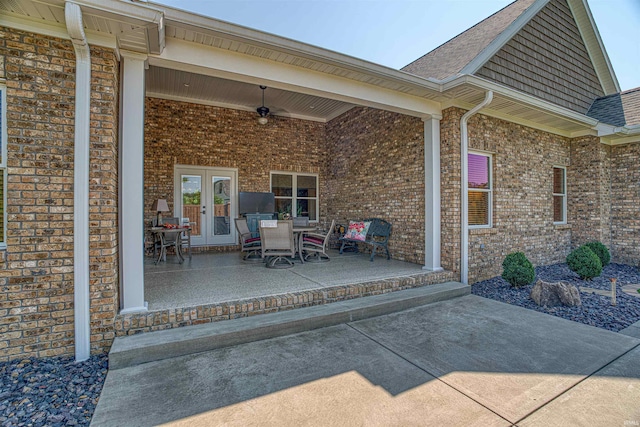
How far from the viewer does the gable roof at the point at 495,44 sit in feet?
17.2

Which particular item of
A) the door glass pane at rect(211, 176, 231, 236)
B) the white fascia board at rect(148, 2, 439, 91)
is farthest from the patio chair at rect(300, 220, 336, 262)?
the white fascia board at rect(148, 2, 439, 91)

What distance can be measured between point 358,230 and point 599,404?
4.86m

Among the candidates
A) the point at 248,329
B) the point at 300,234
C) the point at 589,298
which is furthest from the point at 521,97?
the point at 248,329

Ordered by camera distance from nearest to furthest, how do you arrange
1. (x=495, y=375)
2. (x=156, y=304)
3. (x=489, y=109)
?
(x=495, y=375) → (x=156, y=304) → (x=489, y=109)

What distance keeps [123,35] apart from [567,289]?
6.21 metres

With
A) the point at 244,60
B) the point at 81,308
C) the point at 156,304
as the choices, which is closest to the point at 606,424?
the point at 156,304

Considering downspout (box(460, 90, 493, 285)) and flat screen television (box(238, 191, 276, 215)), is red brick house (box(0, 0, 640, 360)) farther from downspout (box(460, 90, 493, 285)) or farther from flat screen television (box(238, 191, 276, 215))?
flat screen television (box(238, 191, 276, 215))

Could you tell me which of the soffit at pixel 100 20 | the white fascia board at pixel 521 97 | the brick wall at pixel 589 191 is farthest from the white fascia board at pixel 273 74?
the brick wall at pixel 589 191

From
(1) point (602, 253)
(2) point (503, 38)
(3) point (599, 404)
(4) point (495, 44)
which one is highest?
(2) point (503, 38)

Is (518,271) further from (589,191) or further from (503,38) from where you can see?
(503,38)

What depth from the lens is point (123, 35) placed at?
9.35 ft

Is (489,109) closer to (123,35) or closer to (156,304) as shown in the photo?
(123,35)

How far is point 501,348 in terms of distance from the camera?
2.96 m

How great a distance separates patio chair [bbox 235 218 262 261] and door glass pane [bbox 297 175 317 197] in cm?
253
